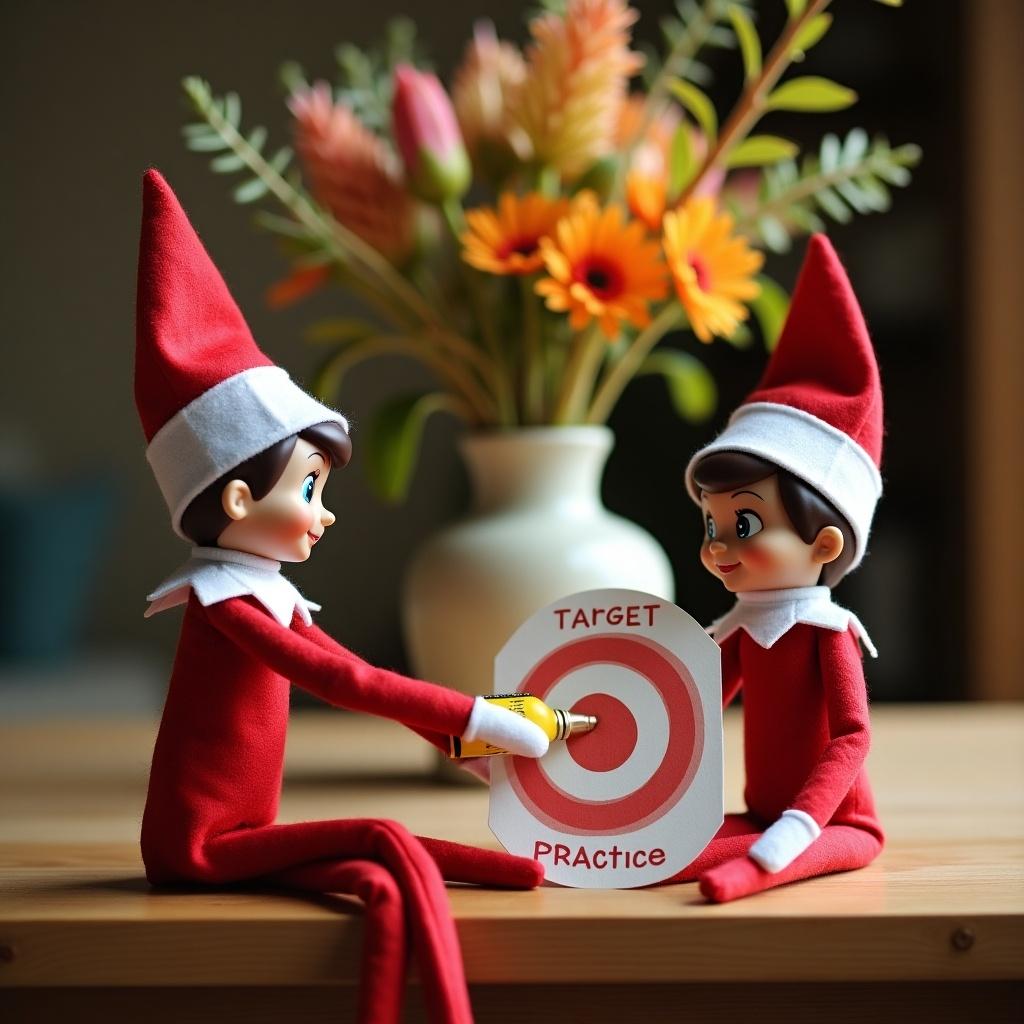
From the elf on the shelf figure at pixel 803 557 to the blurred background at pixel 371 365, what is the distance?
978mm

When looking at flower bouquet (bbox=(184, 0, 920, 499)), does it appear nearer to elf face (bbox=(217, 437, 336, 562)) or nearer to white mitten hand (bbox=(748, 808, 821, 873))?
elf face (bbox=(217, 437, 336, 562))

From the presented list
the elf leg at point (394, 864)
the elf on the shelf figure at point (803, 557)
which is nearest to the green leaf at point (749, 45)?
the elf on the shelf figure at point (803, 557)

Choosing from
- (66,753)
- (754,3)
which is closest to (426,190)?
(66,753)

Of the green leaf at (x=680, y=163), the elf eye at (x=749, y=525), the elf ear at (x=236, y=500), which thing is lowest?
the elf eye at (x=749, y=525)

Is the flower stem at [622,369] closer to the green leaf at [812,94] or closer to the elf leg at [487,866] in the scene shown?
the green leaf at [812,94]

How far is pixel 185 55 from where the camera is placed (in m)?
2.75

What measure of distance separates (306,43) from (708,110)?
83.9 inches

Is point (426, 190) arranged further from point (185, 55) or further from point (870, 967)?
point (185, 55)

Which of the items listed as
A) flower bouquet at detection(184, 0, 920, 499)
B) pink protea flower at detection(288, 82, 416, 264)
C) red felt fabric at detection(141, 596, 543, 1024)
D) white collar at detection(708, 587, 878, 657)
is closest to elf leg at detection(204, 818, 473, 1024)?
red felt fabric at detection(141, 596, 543, 1024)

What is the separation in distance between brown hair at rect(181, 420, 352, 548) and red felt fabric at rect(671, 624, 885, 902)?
243 mm

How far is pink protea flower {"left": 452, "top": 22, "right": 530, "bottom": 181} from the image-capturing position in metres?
0.91

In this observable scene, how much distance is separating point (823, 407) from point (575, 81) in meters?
0.34

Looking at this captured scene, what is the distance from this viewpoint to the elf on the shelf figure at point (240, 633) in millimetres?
562

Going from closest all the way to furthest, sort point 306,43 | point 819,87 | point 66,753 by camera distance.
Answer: point 819,87
point 66,753
point 306,43
